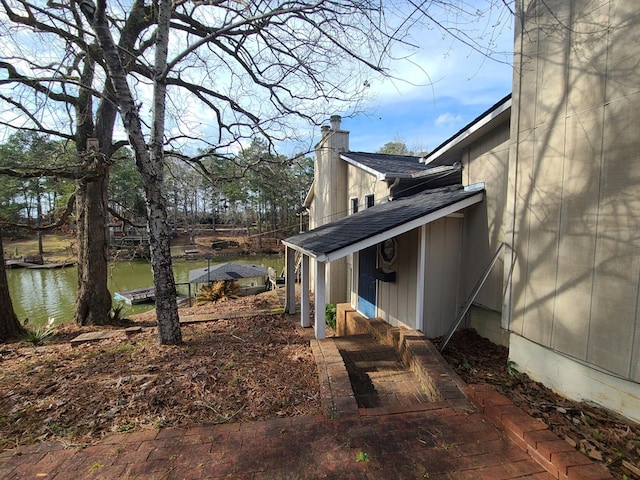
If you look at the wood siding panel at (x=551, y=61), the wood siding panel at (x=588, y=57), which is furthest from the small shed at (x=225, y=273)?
the wood siding panel at (x=588, y=57)

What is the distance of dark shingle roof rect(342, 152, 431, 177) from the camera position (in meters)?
8.52

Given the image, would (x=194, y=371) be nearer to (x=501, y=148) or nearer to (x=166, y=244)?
(x=166, y=244)

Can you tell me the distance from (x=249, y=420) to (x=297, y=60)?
5768mm

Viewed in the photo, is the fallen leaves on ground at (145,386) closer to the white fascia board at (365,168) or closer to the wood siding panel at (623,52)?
the wood siding panel at (623,52)

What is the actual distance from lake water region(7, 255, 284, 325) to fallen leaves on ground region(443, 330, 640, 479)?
9501mm

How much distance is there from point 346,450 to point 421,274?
3.43m

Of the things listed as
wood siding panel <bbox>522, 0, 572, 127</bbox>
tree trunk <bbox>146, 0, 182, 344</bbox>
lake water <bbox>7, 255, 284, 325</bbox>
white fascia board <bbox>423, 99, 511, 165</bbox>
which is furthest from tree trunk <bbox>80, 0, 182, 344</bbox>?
wood siding panel <bbox>522, 0, 572, 127</bbox>

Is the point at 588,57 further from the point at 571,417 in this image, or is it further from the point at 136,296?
the point at 136,296

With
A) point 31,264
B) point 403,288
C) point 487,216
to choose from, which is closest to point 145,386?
point 403,288

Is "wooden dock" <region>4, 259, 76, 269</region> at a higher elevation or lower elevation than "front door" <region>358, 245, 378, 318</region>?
lower

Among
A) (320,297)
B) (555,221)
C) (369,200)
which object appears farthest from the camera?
(369,200)

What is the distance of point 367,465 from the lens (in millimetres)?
2486

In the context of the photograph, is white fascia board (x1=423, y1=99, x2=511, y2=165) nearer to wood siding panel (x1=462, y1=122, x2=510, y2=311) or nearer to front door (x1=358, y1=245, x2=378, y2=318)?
wood siding panel (x1=462, y1=122, x2=510, y2=311)

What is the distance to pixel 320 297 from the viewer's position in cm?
539
